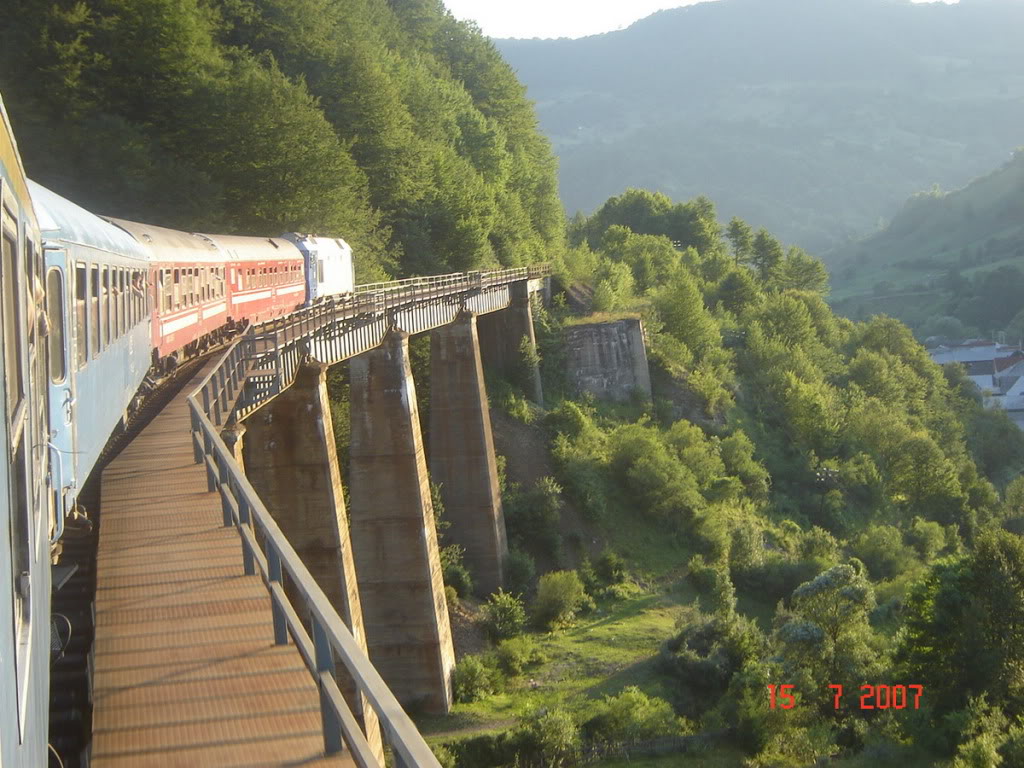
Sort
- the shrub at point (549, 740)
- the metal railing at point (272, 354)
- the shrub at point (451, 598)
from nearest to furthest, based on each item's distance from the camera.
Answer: the metal railing at point (272, 354) → the shrub at point (549, 740) → the shrub at point (451, 598)

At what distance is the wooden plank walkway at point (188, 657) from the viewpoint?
4699 millimetres

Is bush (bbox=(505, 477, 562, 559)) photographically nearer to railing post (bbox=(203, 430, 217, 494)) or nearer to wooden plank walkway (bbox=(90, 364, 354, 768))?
railing post (bbox=(203, 430, 217, 494))

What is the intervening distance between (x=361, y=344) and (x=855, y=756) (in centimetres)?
1558

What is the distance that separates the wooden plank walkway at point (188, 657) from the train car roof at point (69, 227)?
97.8 inches

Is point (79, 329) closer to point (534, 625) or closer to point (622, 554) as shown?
point (534, 625)

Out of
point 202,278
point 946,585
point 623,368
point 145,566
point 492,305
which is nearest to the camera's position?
point 145,566

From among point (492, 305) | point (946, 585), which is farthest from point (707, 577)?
point (492, 305)

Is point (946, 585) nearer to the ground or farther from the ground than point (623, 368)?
nearer to the ground

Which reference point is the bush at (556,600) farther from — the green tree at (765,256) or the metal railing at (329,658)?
the green tree at (765,256)

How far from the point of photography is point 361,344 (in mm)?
24266

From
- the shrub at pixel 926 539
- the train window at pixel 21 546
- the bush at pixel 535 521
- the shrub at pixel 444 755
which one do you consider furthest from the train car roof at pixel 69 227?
the shrub at pixel 926 539

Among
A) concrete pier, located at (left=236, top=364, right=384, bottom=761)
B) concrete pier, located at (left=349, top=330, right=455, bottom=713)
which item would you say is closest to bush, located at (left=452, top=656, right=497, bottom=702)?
concrete pier, located at (left=349, top=330, right=455, bottom=713)

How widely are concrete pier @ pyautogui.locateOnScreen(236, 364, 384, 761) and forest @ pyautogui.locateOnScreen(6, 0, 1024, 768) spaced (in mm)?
5451
